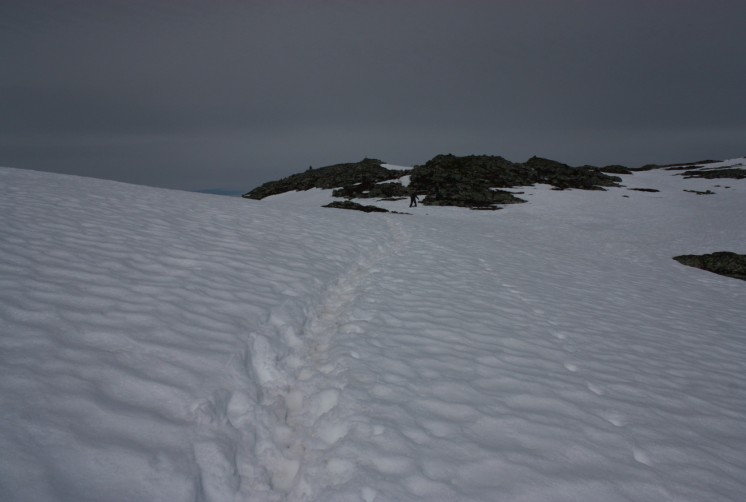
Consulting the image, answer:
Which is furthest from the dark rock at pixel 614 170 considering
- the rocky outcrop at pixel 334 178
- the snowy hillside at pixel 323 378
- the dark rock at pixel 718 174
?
the snowy hillside at pixel 323 378

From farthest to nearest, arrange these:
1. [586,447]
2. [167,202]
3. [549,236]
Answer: [549,236] → [167,202] → [586,447]

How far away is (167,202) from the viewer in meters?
13.1

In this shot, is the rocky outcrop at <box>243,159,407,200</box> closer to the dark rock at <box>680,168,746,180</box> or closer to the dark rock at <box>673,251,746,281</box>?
the dark rock at <box>673,251,746,281</box>

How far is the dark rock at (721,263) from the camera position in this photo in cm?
1510

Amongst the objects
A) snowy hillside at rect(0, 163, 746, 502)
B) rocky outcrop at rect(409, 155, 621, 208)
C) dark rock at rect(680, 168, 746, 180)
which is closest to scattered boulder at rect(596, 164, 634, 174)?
rocky outcrop at rect(409, 155, 621, 208)

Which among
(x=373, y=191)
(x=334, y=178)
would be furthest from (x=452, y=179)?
(x=334, y=178)

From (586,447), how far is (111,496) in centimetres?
409

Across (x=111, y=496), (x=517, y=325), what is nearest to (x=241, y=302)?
(x=111, y=496)

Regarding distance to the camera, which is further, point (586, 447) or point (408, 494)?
point (586, 447)

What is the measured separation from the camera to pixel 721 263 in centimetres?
1598

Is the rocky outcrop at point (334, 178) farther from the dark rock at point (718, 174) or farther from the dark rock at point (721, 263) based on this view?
the dark rock at point (718, 174)

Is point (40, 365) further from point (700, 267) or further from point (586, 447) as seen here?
point (700, 267)

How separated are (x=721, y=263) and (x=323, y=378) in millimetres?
19723

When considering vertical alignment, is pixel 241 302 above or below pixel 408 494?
above
